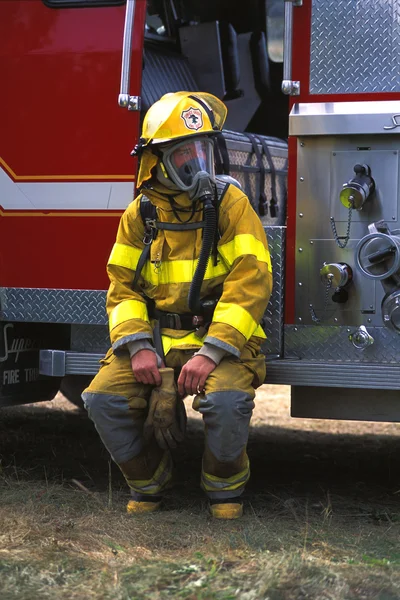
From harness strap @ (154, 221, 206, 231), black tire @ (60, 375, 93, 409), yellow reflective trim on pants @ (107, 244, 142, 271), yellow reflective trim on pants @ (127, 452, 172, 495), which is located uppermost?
harness strap @ (154, 221, 206, 231)

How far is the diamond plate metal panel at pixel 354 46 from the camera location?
156 inches

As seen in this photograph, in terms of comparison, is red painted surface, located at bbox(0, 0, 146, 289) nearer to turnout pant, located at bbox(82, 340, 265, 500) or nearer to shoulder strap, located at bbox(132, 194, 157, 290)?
shoulder strap, located at bbox(132, 194, 157, 290)

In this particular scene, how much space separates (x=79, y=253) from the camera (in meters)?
4.44

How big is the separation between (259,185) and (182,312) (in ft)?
4.56

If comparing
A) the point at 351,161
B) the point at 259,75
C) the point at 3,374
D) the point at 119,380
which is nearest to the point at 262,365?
the point at 119,380

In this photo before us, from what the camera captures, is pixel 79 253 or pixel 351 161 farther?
pixel 79 253

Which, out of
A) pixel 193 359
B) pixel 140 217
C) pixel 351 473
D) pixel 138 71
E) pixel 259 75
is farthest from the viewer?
pixel 259 75

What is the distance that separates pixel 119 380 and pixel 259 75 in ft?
8.28

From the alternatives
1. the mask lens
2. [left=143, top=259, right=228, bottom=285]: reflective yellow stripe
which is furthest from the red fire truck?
the mask lens

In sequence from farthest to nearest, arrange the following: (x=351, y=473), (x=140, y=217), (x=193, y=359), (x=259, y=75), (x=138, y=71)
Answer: (x=259, y=75)
(x=351, y=473)
(x=138, y=71)
(x=140, y=217)
(x=193, y=359)

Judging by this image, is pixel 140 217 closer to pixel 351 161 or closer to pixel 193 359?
pixel 193 359

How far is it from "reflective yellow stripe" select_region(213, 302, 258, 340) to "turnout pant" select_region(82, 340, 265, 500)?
0.44 ft

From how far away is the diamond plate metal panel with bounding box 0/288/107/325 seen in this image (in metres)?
4.39

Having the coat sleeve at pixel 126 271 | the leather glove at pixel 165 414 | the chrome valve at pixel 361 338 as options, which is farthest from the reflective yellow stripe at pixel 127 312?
the chrome valve at pixel 361 338
